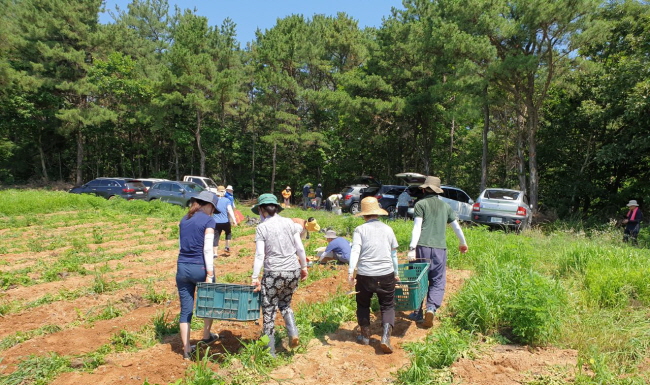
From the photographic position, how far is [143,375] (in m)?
3.81

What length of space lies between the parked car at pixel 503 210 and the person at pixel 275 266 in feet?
34.6

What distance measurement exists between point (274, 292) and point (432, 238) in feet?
6.84

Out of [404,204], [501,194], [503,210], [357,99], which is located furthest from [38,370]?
[357,99]

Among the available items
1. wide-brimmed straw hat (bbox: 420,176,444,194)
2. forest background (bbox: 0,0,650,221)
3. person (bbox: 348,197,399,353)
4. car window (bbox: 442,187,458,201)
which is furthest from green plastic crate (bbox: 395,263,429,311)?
forest background (bbox: 0,0,650,221)

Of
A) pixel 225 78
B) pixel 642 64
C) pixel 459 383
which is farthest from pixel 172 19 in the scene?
pixel 459 383

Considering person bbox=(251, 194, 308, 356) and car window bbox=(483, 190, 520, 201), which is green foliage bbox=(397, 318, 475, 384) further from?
car window bbox=(483, 190, 520, 201)

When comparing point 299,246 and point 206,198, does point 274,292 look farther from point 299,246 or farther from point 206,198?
point 206,198

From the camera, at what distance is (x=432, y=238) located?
5.07 meters

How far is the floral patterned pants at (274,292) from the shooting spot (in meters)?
4.21

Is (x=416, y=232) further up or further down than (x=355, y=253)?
further up

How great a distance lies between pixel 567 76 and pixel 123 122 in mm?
29946

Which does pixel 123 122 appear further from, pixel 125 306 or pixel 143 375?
pixel 143 375

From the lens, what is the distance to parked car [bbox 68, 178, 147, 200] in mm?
20500

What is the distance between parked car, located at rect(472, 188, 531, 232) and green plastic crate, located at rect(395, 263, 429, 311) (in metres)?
9.19
